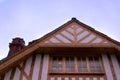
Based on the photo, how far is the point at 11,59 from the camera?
6527 millimetres

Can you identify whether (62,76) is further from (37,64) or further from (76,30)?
(76,30)

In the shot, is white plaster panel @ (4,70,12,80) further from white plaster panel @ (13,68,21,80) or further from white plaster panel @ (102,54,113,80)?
white plaster panel @ (102,54,113,80)

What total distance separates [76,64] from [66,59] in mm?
474

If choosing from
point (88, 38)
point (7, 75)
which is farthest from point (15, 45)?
point (88, 38)

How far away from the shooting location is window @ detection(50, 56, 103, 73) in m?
6.80

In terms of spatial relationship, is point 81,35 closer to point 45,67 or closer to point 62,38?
point 62,38

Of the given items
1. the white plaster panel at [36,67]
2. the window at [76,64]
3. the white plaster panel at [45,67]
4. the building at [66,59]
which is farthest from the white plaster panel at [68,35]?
the white plaster panel at [36,67]

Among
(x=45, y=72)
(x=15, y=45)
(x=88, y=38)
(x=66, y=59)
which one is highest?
(x=15, y=45)

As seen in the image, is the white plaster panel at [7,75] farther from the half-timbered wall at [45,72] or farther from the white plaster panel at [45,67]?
the white plaster panel at [45,67]

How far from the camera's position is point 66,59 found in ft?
23.9

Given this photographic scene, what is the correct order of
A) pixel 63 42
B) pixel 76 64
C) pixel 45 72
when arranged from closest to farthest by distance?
pixel 45 72 → pixel 76 64 → pixel 63 42

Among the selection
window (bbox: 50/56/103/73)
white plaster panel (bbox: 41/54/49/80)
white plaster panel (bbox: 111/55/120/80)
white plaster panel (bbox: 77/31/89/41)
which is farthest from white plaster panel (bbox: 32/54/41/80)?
white plaster panel (bbox: 111/55/120/80)

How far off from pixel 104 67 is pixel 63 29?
8.17 ft

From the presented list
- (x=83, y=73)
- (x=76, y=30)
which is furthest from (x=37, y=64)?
(x=76, y=30)
